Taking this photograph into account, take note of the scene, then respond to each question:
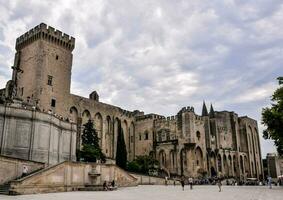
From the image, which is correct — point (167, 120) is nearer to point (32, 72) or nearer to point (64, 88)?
point (64, 88)

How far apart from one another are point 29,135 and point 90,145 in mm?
17265

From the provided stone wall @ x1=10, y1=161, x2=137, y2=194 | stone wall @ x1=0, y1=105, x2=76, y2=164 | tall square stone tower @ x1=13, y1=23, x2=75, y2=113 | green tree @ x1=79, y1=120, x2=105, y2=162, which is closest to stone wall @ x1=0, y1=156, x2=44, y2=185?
stone wall @ x1=10, y1=161, x2=137, y2=194

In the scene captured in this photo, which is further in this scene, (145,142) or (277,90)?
(145,142)

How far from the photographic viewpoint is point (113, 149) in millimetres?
57094

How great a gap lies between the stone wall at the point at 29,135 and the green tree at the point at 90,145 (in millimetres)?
10078

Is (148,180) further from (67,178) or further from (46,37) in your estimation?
(46,37)

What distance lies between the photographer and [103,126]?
55.8m

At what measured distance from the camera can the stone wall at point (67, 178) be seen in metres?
21.4

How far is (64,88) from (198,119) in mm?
25973

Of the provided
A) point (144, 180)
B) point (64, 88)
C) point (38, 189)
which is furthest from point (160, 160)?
point (38, 189)

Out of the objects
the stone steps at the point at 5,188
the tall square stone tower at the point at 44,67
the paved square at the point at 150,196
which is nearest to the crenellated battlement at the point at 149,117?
the tall square stone tower at the point at 44,67

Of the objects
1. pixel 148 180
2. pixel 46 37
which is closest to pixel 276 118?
pixel 148 180

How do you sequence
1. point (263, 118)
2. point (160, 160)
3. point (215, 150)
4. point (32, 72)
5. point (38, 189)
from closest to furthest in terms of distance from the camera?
point (38, 189)
point (263, 118)
point (32, 72)
point (160, 160)
point (215, 150)

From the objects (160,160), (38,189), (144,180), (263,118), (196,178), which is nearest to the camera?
(38,189)
